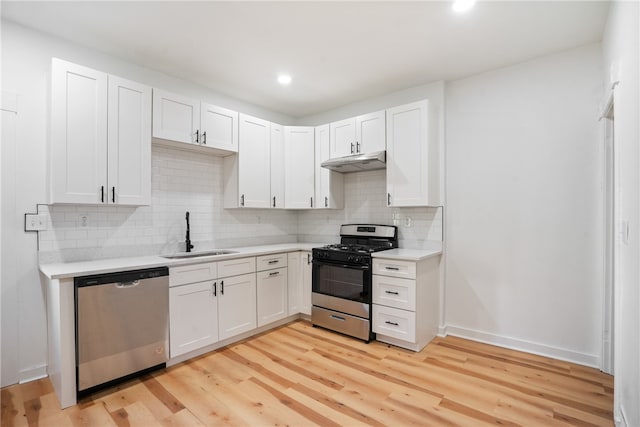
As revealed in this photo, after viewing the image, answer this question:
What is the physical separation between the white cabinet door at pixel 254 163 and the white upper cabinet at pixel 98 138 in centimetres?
104

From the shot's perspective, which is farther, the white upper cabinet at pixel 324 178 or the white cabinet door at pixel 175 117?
the white upper cabinet at pixel 324 178

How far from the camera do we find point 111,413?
2.08 m

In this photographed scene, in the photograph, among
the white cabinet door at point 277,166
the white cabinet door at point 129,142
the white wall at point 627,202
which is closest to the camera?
the white wall at point 627,202

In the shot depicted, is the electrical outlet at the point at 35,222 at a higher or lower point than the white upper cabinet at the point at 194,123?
lower

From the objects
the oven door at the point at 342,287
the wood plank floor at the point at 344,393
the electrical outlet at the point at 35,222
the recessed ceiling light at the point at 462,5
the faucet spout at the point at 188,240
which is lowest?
the wood plank floor at the point at 344,393

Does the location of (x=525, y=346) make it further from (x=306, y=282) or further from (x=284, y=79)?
(x=284, y=79)

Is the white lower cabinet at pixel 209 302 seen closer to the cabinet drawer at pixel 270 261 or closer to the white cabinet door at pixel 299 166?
the cabinet drawer at pixel 270 261

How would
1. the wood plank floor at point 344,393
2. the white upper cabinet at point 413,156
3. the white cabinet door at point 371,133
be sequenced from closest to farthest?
1. the wood plank floor at point 344,393
2. the white upper cabinet at point 413,156
3. the white cabinet door at point 371,133

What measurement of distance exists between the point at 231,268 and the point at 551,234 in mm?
3050

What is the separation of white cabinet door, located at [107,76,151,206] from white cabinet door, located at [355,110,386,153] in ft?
7.22

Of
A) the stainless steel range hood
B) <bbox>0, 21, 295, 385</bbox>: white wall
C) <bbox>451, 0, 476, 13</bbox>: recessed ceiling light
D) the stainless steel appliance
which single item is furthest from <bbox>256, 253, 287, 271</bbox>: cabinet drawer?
<bbox>451, 0, 476, 13</bbox>: recessed ceiling light

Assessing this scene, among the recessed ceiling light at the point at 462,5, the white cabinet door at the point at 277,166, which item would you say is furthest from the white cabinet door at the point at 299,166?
the recessed ceiling light at the point at 462,5

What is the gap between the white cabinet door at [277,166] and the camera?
4008 mm

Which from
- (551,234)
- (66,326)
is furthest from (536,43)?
(66,326)
